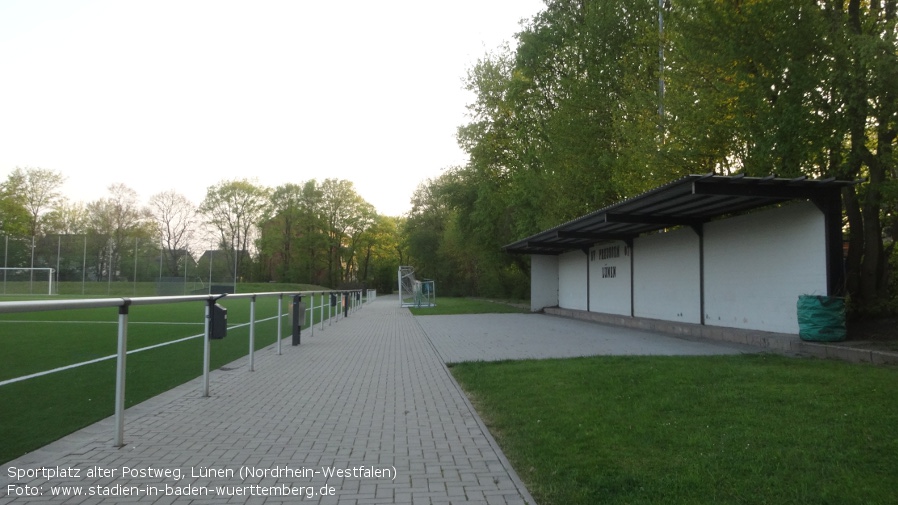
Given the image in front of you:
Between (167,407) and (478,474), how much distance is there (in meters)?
3.99

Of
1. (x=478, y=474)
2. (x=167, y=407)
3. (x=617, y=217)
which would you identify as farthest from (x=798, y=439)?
(x=617, y=217)

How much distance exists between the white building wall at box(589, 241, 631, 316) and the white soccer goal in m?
34.5

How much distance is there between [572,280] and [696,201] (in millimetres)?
14000

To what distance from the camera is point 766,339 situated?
39.1 feet

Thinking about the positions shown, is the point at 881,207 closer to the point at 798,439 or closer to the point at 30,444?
the point at 798,439

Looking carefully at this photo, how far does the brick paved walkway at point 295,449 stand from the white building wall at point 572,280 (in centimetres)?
1801

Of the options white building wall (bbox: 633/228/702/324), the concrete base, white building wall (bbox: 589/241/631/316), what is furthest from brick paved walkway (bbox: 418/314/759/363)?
white building wall (bbox: 589/241/631/316)

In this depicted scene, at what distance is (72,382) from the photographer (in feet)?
27.7

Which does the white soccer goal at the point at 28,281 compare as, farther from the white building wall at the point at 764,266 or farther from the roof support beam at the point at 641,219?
the white building wall at the point at 764,266

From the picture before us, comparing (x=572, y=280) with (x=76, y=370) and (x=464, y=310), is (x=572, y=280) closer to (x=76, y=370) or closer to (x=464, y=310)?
(x=464, y=310)

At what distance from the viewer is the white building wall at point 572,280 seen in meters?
26.1

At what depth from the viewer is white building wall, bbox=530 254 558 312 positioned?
30.3 meters

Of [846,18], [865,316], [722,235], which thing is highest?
[846,18]

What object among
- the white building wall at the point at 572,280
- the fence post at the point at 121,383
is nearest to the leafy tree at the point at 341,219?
the white building wall at the point at 572,280
